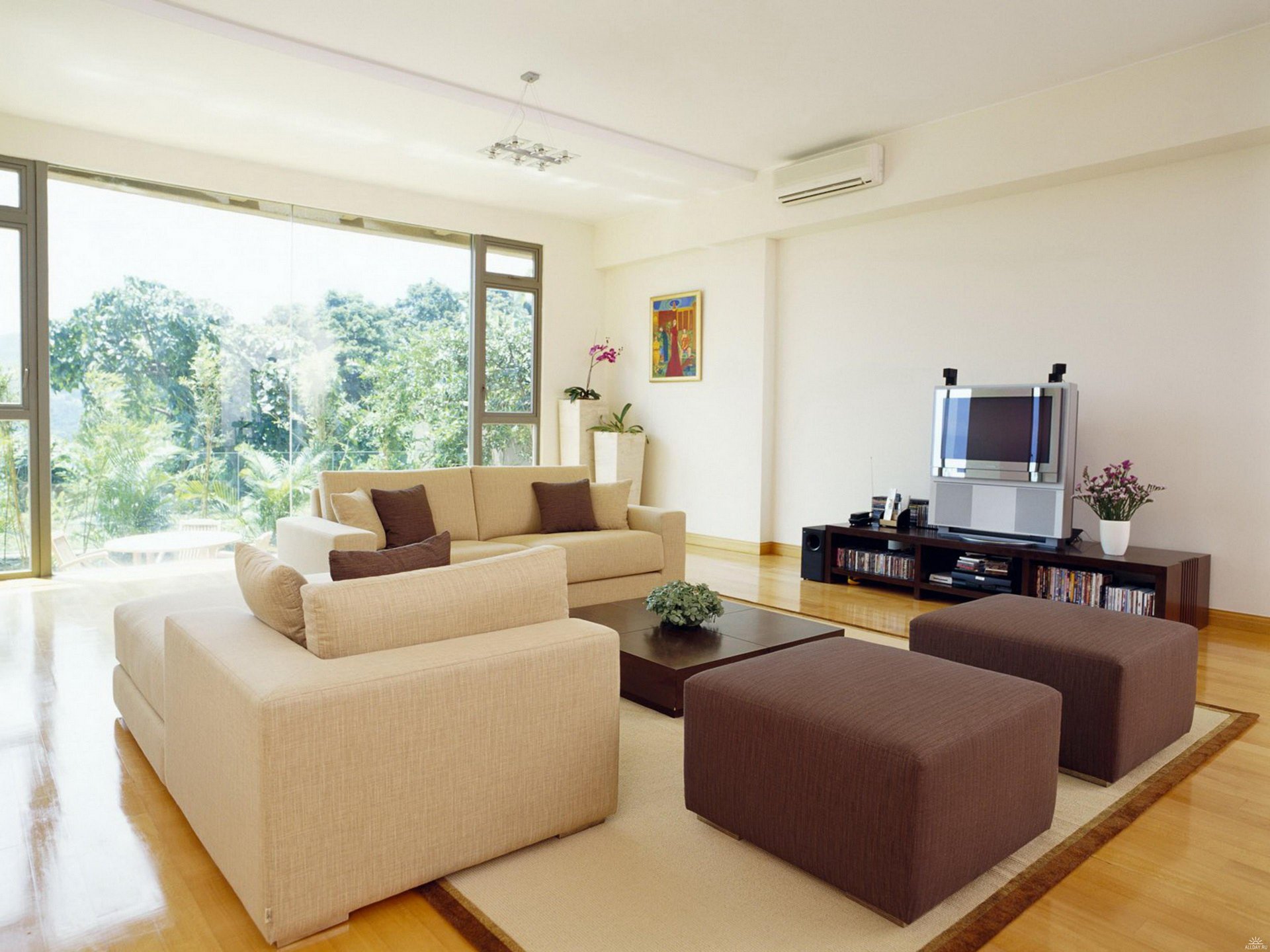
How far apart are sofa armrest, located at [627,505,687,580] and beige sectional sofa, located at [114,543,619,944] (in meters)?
2.85

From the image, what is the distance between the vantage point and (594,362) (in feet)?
26.3

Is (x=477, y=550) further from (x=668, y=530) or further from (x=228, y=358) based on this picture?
(x=228, y=358)

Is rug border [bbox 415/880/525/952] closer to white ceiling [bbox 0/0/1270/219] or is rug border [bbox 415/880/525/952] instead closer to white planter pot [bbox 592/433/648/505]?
white ceiling [bbox 0/0/1270/219]

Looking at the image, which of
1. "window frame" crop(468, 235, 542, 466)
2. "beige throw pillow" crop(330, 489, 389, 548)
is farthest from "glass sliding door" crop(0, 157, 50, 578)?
"window frame" crop(468, 235, 542, 466)

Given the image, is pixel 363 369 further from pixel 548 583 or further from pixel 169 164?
pixel 548 583

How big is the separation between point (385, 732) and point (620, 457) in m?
5.79

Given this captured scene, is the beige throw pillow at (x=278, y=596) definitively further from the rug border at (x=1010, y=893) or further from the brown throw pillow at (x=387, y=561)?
the rug border at (x=1010, y=893)

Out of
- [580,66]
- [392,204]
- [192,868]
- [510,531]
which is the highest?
[580,66]

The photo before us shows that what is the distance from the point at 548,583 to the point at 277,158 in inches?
203

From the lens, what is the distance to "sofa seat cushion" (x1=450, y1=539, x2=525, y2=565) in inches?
170

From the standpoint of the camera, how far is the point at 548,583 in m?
2.24

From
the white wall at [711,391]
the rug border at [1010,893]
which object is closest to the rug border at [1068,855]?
the rug border at [1010,893]

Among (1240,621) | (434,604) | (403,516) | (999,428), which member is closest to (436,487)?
(403,516)

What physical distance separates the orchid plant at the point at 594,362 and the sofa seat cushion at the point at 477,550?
→ 326 centimetres
